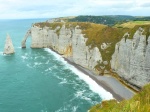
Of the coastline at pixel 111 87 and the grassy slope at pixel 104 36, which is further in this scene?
the grassy slope at pixel 104 36

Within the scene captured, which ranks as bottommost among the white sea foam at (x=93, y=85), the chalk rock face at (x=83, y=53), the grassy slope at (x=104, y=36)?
the white sea foam at (x=93, y=85)

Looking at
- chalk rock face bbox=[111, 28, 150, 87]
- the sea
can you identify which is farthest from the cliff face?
chalk rock face bbox=[111, 28, 150, 87]

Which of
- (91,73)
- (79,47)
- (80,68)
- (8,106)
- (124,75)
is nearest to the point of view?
(8,106)

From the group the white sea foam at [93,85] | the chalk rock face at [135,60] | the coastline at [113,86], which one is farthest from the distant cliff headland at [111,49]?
the white sea foam at [93,85]

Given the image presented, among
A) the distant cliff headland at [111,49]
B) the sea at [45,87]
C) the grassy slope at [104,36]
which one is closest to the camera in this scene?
the sea at [45,87]

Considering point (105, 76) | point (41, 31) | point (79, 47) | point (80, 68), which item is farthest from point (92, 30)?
point (41, 31)

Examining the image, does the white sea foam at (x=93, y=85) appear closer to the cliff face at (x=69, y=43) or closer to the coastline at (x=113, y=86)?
the coastline at (x=113, y=86)

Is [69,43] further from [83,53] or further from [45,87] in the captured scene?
[45,87]

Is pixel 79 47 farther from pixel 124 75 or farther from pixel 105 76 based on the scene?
pixel 124 75
